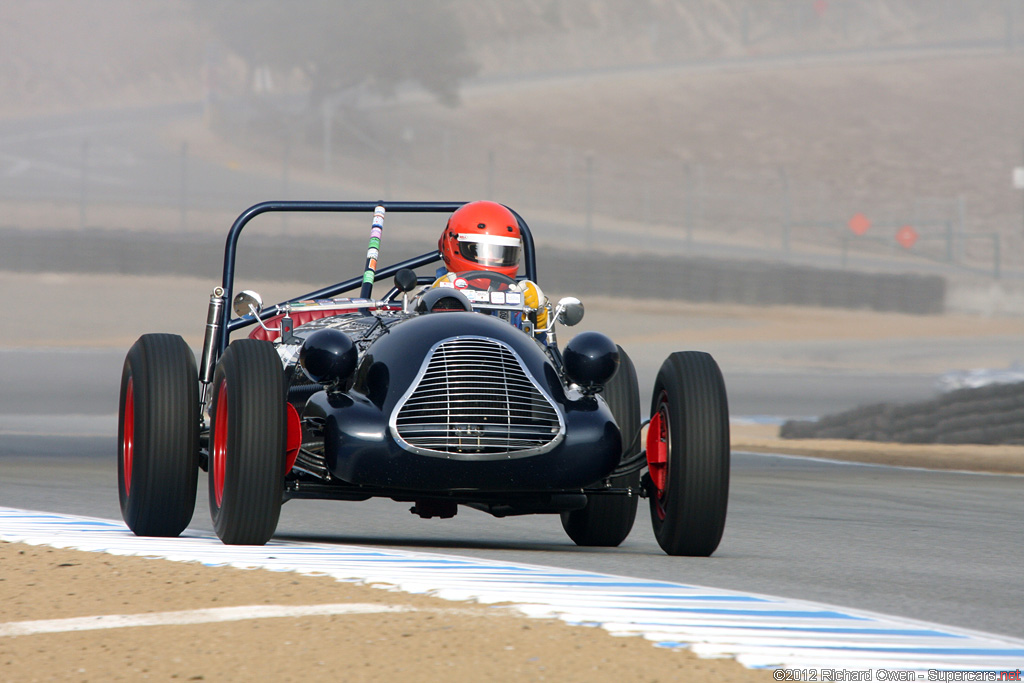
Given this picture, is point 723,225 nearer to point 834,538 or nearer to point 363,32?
point 363,32

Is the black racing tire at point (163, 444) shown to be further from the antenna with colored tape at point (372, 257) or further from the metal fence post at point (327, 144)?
the metal fence post at point (327, 144)

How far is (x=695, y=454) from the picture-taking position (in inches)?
283

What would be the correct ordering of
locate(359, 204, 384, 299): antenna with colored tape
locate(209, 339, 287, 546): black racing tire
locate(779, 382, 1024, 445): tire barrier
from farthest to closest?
locate(779, 382, 1024, 445): tire barrier < locate(359, 204, 384, 299): antenna with colored tape < locate(209, 339, 287, 546): black racing tire

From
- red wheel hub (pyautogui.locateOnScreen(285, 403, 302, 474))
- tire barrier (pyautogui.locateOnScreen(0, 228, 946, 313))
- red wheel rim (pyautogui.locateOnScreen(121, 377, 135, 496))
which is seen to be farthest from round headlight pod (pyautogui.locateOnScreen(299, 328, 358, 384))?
tire barrier (pyautogui.locateOnScreen(0, 228, 946, 313))

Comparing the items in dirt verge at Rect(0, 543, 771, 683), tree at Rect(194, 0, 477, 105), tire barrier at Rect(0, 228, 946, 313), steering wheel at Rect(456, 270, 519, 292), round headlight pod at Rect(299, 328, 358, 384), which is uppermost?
tree at Rect(194, 0, 477, 105)

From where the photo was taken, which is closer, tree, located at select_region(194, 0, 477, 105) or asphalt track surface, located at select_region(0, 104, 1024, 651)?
asphalt track surface, located at select_region(0, 104, 1024, 651)

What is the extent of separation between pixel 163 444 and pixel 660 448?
225cm

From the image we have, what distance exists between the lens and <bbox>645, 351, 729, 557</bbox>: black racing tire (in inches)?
283

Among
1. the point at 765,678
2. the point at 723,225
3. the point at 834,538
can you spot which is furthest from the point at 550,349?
the point at 723,225

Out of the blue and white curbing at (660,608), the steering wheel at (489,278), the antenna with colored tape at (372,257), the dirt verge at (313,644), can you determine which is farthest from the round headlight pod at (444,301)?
the dirt verge at (313,644)

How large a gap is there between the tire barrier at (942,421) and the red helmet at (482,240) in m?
10.2

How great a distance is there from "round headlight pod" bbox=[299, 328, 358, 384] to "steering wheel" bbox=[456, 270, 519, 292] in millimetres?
1397

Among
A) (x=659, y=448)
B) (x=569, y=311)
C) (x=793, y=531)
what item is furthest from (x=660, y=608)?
(x=793, y=531)

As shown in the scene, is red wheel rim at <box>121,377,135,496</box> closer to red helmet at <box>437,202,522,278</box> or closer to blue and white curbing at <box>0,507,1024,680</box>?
blue and white curbing at <box>0,507,1024,680</box>
